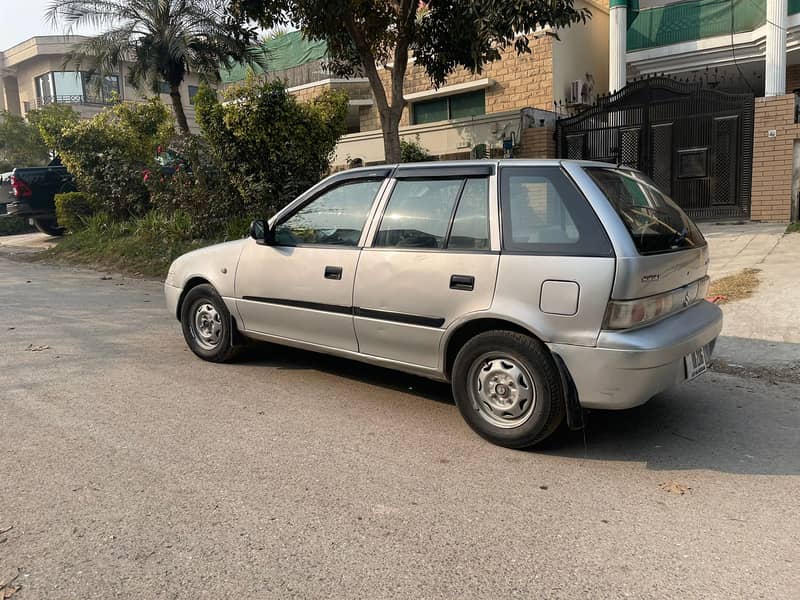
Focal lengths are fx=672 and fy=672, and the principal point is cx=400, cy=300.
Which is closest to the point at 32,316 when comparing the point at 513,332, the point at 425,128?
the point at 513,332

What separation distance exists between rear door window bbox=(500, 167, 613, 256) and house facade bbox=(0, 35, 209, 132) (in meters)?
39.3

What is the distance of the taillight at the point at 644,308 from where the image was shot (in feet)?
11.9

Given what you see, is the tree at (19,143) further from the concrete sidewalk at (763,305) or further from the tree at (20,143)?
the concrete sidewalk at (763,305)

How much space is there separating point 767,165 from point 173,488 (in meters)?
12.9

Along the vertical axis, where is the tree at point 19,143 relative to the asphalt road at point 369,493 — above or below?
above

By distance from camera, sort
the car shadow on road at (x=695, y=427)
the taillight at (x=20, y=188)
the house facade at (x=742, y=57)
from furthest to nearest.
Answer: the taillight at (x=20, y=188)
the house facade at (x=742, y=57)
the car shadow on road at (x=695, y=427)

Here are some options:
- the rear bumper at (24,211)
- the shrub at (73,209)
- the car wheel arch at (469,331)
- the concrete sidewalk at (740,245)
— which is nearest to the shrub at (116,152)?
the shrub at (73,209)

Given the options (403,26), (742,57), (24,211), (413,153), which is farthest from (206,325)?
(742,57)

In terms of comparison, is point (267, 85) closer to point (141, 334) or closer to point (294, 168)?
point (294, 168)

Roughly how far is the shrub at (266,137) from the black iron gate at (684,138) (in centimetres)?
599

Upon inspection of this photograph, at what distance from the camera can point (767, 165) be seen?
12836 mm

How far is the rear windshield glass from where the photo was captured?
387 cm

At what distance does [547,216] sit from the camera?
13.1 feet

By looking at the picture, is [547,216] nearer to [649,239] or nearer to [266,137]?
[649,239]
